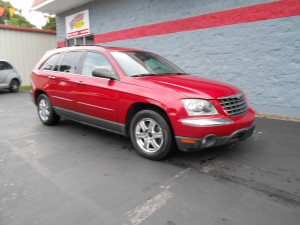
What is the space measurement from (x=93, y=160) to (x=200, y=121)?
5.51ft

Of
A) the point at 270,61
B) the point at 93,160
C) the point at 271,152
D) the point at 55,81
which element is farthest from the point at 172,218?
the point at 270,61

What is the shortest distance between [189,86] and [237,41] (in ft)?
13.7

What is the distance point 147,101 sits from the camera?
12.8ft

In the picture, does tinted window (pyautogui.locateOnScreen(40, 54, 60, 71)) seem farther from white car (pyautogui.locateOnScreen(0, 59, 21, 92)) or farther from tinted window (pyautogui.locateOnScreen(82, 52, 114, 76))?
white car (pyautogui.locateOnScreen(0, 59, 21, 92))

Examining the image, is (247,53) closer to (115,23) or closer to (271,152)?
(271,152)

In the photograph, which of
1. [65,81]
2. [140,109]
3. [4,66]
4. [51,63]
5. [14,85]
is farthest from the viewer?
[14,85]

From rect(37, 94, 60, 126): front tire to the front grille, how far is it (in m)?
3.74

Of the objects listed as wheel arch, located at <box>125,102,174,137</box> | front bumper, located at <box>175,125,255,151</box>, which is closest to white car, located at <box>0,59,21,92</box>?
wheel arch, located at <box>125,102,174,137</box>

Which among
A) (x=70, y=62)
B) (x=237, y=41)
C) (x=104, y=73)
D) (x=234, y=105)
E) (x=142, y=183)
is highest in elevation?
(x=237, y=41)

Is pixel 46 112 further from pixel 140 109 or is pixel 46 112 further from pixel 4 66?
pixel 4 66

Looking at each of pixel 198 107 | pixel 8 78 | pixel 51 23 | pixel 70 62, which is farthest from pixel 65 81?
pixel 51 23

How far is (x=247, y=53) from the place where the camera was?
286 inches

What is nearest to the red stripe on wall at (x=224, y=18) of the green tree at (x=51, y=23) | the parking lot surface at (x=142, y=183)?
the parking lot surface at (x=142, y=183)

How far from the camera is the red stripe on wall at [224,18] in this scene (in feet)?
21.3
